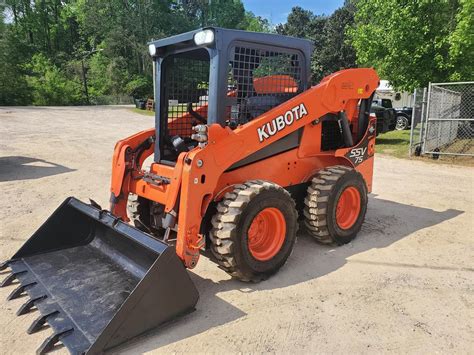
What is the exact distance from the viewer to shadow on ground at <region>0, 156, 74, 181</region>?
8.58 meters

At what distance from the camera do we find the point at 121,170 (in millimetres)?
4395

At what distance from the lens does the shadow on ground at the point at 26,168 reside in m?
8.58

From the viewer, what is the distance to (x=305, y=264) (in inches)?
172

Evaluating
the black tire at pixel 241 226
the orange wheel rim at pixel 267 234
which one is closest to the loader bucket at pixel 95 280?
the black tire at pixel 241 226

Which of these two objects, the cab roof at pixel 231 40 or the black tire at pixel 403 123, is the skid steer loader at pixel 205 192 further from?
the black tire at pixel 403 123

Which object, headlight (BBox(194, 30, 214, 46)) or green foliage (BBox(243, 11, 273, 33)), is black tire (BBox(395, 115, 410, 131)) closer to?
headlight (BBox(194, 30, 214, 46))

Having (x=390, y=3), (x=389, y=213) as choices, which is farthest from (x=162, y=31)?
(x=389, y=213)

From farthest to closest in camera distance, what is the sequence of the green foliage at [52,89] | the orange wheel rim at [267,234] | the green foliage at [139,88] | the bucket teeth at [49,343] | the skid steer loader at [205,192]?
the green foliage at [139,88]
the green foliage at [52,89]
the orange wheel rim at [267,234]
the skid steer loader at [205,192]
the bucket teeth at [49,343]

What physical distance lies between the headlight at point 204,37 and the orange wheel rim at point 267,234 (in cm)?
171

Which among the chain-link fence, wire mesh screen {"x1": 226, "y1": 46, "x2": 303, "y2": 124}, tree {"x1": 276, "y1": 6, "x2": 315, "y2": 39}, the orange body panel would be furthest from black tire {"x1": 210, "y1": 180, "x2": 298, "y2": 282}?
tree {"x1": 276, "y1": 6, "x2": 315, "y2": 39}

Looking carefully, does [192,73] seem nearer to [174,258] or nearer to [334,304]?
[174,258]

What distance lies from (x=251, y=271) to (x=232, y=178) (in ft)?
3.07

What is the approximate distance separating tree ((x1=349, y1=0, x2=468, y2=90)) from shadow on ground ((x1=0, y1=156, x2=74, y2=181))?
1082cm

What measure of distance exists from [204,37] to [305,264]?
256cm
